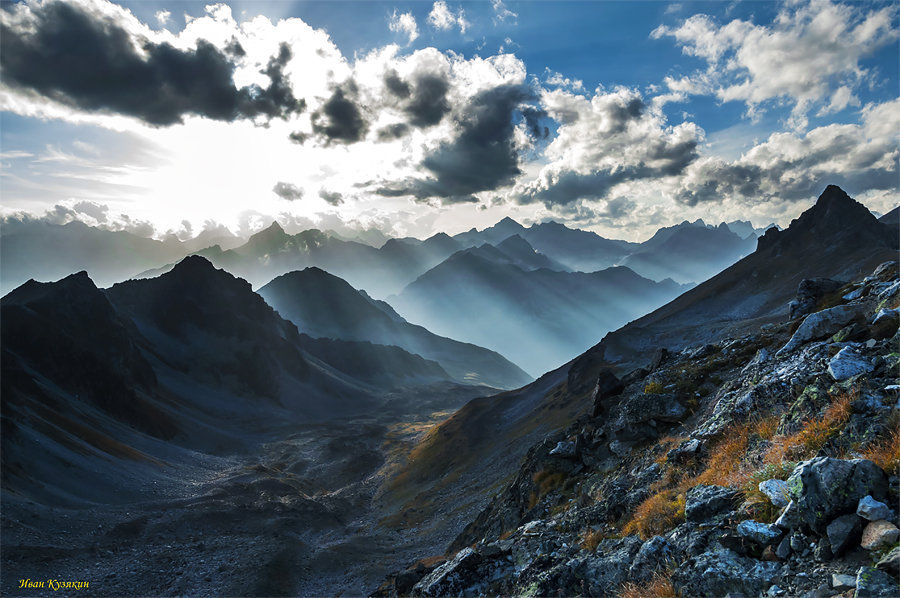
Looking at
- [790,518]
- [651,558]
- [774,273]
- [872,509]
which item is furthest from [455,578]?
[774,273]

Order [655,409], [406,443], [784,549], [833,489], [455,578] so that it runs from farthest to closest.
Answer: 1. [406,443]
2. [655,409]
3. [455,578]
4. [784,549]
5. [833,489]

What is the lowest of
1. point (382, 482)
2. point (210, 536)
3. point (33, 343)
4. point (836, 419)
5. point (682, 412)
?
point (382, 482)

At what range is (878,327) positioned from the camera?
45.0ft

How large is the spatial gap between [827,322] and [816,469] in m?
12.9

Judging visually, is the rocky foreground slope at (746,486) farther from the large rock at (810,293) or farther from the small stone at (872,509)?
the large rock at (810,293)

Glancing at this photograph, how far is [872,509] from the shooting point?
22.1 feet

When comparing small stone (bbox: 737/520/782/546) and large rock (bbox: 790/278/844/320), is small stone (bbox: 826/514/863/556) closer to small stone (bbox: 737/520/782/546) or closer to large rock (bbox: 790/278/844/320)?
small stone (bbox: 737/520/782/546)

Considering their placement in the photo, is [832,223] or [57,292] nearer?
[57,292]

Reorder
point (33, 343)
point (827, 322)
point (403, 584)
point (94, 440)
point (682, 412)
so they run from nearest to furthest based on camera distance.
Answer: point (827, 322) < point (682, 412) < point (403, 584) < point (94, 440) < point (33, 343)

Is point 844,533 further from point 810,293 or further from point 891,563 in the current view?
point 810,293

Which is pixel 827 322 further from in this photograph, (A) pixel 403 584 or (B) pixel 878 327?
(A) pixel 403 584

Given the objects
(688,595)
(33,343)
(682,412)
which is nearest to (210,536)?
(682,412)

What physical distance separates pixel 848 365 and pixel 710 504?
6.23 metres

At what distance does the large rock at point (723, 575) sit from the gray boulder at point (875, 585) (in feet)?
5.52
